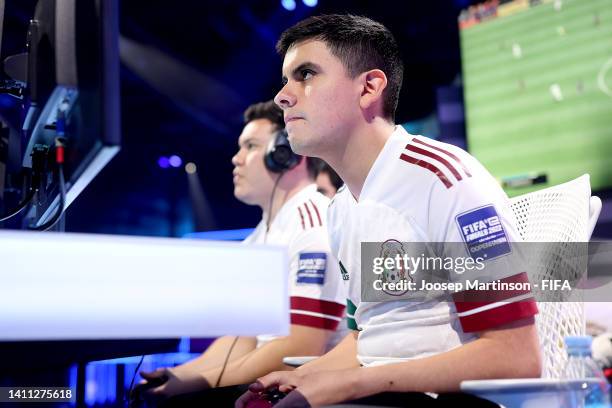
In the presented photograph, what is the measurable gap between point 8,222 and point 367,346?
804 millimetres

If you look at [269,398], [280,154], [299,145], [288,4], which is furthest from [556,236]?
[288,4]

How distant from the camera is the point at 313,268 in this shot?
1.98m

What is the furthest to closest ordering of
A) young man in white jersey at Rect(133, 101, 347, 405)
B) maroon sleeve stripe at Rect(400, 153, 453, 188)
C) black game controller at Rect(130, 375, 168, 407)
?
young man in white jersey at Rect(133, 101, 347, 405) → black game controller at Rect(130, 375, 168, 407) → maroon sleeve stripe at Rect(400, 153, 453, 188)

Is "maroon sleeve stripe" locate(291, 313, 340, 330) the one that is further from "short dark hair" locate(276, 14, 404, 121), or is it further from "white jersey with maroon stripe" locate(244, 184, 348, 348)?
"short dark hair" locate(276, 14, 404, 121)

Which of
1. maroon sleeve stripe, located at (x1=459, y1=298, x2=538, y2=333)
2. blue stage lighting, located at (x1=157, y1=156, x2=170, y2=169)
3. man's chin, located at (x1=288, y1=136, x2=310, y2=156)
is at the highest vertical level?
blue stage lighting, located at (x1=157, y1=156, x2=170, y2=169)

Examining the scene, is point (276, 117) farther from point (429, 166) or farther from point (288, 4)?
point (288, 4)

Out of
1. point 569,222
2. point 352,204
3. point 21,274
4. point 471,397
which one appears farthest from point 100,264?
point 569,222

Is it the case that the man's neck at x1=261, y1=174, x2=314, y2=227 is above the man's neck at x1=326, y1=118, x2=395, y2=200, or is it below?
above

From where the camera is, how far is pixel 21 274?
0.74 metres

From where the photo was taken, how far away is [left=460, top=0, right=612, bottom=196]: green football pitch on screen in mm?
3251

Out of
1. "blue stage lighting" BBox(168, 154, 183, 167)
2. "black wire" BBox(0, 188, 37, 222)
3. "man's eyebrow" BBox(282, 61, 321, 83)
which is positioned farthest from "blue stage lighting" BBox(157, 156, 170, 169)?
"black wire" BBox(0, 188, 37, 222)

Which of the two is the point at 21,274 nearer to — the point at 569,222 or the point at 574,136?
the point at 569,222

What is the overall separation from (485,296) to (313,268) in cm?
90

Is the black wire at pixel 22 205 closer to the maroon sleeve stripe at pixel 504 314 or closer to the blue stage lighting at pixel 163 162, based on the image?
the maroon sleeve stripe at pixel 504 314
